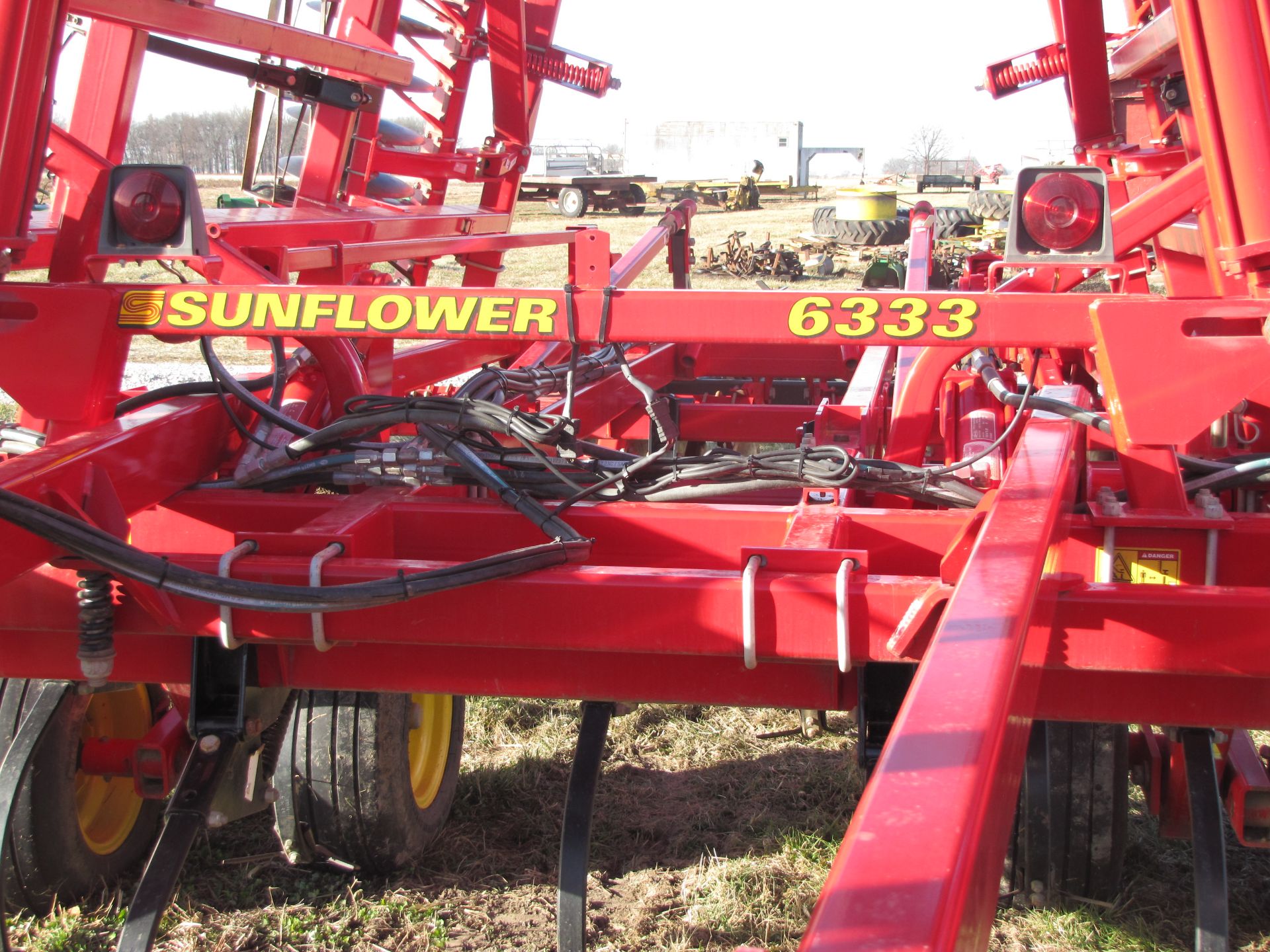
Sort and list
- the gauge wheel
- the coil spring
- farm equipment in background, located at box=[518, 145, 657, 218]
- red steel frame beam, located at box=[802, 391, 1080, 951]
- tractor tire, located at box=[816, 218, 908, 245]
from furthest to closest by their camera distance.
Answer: farm equipment in background, located at box=[518, 145, 657, 218] → the gauge wheel → tractor tire, located at box=[816, 218, 908, 245] → the coil spring → red steel frame beam, located at box=[802, 391, 1080, 951]

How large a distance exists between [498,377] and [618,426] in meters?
1.32

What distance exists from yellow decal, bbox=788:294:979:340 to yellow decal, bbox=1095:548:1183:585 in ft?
1.73

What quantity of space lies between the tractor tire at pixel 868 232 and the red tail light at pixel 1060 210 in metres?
18.6

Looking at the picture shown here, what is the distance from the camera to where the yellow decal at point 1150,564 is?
2160 millimetres

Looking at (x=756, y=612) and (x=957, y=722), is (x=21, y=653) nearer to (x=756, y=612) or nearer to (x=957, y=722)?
(x=756, y=612)

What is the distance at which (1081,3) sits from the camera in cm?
474

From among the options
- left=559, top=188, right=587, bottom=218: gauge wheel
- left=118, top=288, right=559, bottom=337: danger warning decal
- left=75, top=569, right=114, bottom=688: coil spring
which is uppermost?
left=559, top=188, right=587, bottom=218: gauge wheel

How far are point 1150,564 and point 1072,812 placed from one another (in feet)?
2.26

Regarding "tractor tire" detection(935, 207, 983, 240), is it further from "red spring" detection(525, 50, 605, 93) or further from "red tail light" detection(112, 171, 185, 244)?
"red tail light" detection(112, 171, 185, 244)

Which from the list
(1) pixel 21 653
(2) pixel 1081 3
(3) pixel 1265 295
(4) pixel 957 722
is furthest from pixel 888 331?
(2) pixel 1081 3

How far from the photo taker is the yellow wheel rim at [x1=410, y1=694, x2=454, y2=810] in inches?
122

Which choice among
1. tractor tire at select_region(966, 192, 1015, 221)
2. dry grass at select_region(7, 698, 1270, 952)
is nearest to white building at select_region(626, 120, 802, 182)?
tractor tire at select_region(966, 192, 1015, 221)

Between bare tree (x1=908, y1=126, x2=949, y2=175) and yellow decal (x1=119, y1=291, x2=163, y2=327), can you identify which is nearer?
yellow decal (x1=119, y1=291, x2=163, y2=327)

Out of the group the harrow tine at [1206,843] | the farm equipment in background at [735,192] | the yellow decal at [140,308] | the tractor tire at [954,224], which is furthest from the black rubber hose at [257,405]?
the farm equipment in background at [735,192]
